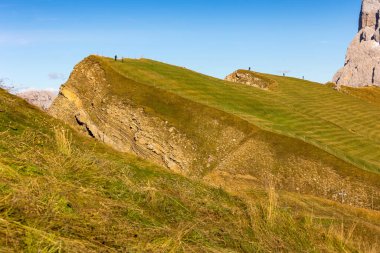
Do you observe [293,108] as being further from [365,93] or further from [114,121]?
[365,93]

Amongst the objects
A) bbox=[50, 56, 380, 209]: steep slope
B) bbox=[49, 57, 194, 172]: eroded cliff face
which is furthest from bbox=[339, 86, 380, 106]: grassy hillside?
bbox=[49, 57, 194, 172]: eroded cliff face

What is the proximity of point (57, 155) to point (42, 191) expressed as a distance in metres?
3.16

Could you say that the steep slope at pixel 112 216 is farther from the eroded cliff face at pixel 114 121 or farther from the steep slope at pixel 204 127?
the eroded cliff face at pixel 114 121

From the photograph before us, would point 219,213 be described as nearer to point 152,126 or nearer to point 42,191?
point 42,191

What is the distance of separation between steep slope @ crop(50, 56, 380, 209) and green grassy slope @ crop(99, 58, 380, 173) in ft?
0.79

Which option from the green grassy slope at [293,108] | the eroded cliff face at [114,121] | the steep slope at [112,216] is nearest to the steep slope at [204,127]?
the eroded cliff face at [114,121]

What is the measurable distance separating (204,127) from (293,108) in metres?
19.6

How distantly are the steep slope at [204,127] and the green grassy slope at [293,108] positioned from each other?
0.24m

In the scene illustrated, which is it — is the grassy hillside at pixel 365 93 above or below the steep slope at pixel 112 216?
above

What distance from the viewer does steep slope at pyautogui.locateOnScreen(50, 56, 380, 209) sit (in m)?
41.8

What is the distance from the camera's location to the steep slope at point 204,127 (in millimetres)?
41750

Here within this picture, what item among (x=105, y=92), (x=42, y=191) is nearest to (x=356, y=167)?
(x=105, y=92)

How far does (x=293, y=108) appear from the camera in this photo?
62750 millimetres

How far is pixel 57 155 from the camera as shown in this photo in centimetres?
1029
